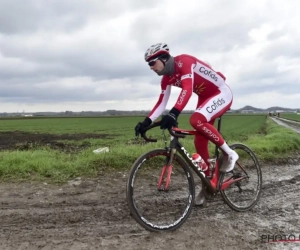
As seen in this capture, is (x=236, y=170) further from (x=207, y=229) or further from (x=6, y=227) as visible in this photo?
(x=6, y=227)

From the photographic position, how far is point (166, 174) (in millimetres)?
4227

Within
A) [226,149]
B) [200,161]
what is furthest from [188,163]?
[226,149]

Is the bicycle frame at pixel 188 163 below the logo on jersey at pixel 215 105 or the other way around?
below

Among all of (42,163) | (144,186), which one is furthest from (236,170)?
(42,163)

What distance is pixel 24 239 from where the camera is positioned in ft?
12.1

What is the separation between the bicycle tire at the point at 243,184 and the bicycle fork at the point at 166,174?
42.3 inches

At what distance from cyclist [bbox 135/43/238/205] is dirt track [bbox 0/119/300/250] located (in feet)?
2.77

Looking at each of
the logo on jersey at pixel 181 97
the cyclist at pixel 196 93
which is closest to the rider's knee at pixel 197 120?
the cyclist at pixel 196 93

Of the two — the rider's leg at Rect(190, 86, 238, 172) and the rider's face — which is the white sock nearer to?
the rider's leg at Rect(190, 86, 238, 172)

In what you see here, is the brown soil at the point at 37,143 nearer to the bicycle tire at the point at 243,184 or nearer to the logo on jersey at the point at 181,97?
the bicycle tire at the point at 243,184

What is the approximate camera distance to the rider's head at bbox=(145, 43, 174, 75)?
424cm

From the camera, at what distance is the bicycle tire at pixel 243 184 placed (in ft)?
16.4

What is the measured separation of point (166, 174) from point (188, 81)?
1.28m

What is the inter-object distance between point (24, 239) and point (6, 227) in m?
0.50
